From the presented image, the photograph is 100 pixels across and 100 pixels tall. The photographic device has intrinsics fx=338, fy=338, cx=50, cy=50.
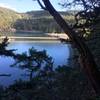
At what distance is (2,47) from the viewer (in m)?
13.1

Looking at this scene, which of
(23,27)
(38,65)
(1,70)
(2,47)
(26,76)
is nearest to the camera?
(2,47)

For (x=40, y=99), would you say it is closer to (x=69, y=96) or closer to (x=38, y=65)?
→ (x=69, y=96)

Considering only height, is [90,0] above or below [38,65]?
above

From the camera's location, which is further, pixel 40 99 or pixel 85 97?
pixel 40 99

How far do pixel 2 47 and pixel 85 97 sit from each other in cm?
596

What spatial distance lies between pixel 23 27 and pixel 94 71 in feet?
527

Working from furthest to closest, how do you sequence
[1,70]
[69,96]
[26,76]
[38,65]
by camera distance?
[1,70]
[26,76]
[38,65]
[69,96]

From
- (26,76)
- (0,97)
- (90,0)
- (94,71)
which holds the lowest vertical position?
(26,76)

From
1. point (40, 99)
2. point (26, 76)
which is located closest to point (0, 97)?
point (40, 99)

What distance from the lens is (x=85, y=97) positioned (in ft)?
25.8

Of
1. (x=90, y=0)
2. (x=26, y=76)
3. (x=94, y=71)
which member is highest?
(x=90, y=0)

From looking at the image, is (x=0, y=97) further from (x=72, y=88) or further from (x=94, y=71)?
(x=94, y=71)

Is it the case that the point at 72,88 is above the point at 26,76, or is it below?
above

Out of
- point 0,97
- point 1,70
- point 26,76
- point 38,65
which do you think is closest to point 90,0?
point 0,97
